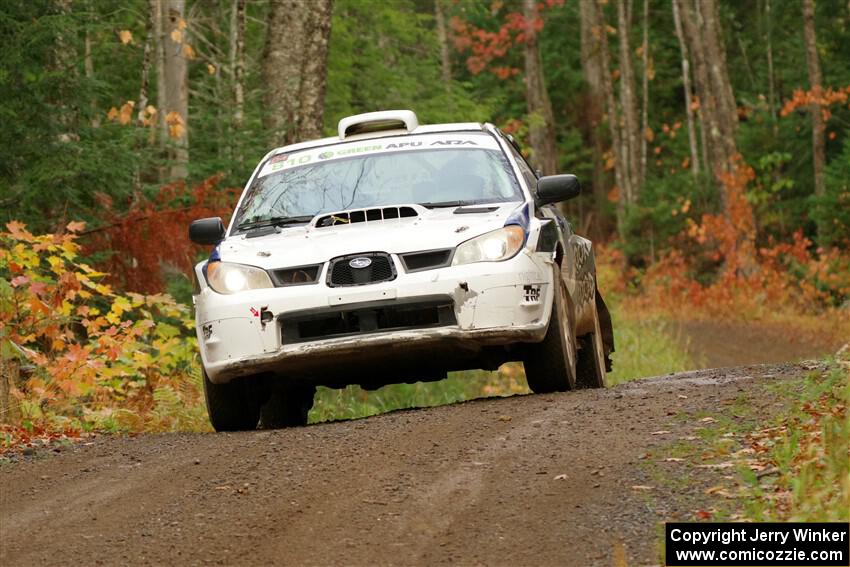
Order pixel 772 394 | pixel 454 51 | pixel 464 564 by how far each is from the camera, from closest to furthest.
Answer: pixel 464 564
pixel 772 394
pixel 454 51

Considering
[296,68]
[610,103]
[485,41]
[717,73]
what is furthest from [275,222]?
[485,41]

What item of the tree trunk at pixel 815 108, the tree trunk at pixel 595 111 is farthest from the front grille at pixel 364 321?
the tree trunk at pixel 595 111

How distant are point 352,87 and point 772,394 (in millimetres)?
17902

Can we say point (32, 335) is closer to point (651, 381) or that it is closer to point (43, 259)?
point (43, 259)

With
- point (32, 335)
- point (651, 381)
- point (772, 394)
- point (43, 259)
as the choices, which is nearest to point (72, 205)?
point (43, 259)

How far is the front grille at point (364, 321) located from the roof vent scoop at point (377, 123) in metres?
2.38

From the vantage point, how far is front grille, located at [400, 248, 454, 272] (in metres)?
8.77

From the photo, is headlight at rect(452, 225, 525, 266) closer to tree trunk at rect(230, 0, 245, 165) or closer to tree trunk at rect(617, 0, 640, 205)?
tree trunk at rect(230, 0, 245, 165)

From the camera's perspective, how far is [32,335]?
1125 cm

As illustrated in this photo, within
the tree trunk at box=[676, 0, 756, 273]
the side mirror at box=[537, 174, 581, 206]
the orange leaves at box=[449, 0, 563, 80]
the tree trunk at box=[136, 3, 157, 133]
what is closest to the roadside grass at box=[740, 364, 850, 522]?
the side mirror at box=[537, 174, 581, 206]

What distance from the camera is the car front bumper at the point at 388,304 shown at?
869 centimetres

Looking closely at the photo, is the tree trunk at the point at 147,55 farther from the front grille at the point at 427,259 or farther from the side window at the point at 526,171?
the front grille at the point at 427,259

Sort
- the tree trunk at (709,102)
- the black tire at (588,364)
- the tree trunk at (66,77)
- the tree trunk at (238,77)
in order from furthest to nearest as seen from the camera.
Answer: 1. the tree trunk at (709,102)
2. the tree trunk at (238,77)
3. the tree trunk at (66,77)
4. the black tire at (588,364)

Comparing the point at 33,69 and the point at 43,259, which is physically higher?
the point at 33,69
